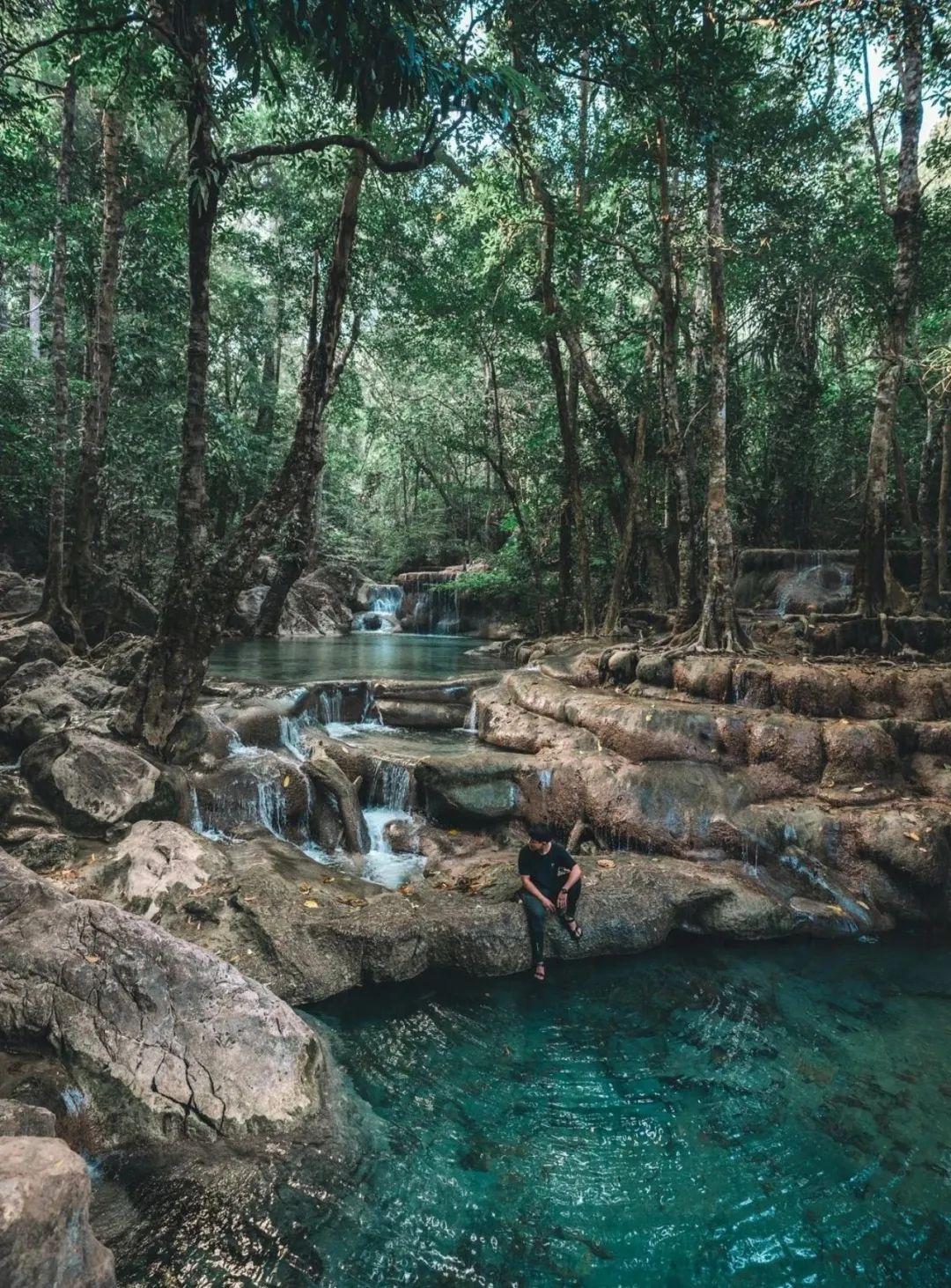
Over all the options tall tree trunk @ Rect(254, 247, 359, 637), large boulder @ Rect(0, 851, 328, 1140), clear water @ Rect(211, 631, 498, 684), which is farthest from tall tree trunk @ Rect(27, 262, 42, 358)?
large boulder @ Rect(0, 851, 328, 1140)

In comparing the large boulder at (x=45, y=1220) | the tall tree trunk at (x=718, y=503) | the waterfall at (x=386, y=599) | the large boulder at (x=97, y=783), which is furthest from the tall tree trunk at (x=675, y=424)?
the waterfall at (x=386, y=599)

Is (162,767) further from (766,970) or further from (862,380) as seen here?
(862,380)

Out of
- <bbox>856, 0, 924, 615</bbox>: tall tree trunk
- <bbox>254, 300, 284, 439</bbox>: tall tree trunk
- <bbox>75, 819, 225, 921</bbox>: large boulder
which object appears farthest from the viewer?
<bbox>254, 300, 284, 439</bbox>: tall tree trunk

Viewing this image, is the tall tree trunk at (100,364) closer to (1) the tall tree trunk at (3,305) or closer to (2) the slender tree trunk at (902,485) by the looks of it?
(1) the tall tree trunk at (3,305)

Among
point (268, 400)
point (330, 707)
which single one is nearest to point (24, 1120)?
point (330, 707)

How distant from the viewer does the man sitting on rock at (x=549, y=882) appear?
5609 millimetres

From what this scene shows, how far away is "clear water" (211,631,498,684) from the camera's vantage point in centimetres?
1338

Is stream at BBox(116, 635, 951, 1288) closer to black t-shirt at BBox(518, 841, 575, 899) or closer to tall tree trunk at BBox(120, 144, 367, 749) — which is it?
black t-shirt at BBox(518, 841, 575, 899)

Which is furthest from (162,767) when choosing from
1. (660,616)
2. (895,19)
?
(895,19)

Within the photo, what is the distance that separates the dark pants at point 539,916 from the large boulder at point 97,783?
3.93m

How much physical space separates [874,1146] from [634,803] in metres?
3.84

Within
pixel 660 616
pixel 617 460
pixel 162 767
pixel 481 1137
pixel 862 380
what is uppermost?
pixel 862 380

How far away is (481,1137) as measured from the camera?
384 centimetres

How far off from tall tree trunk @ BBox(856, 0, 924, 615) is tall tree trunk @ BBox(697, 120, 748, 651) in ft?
7.37
